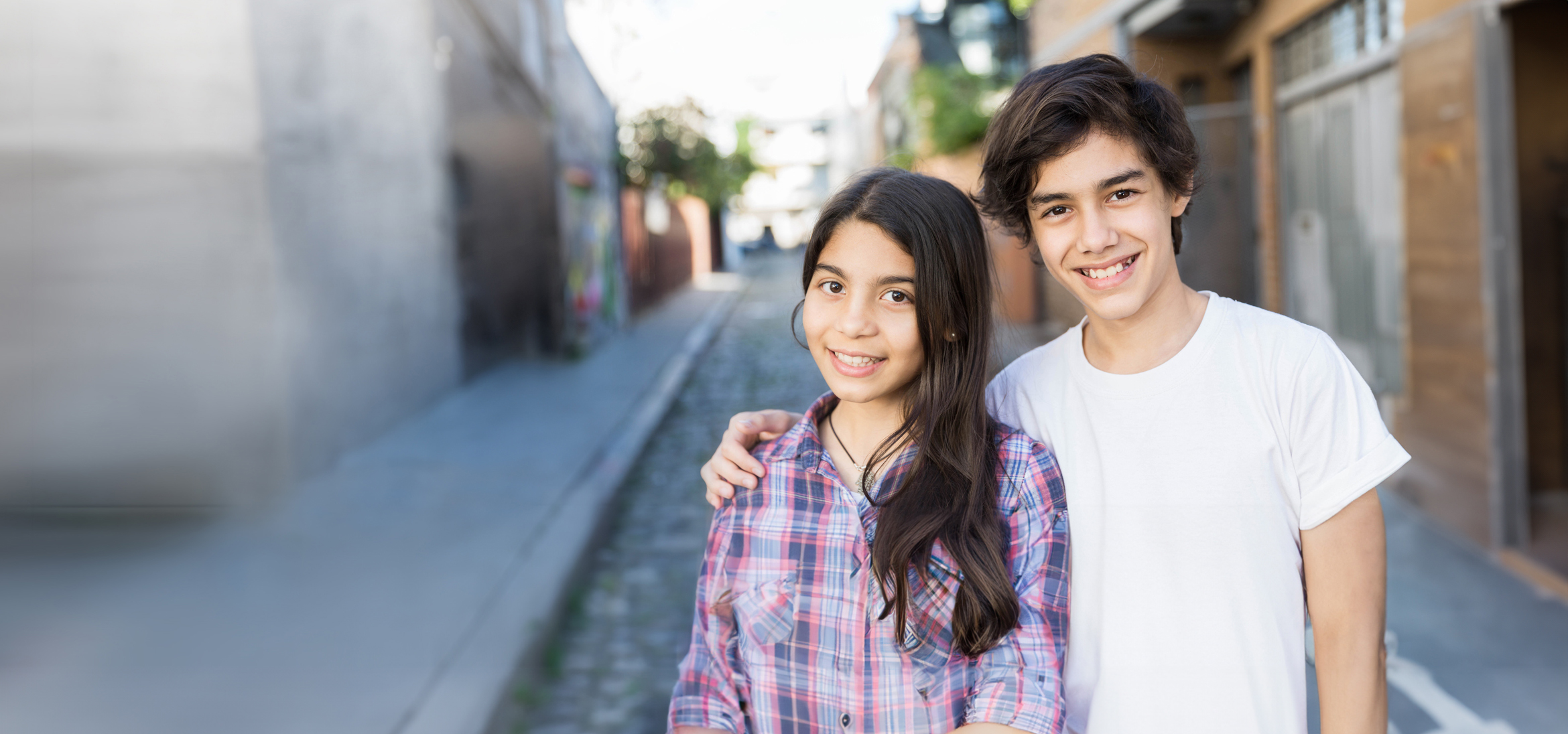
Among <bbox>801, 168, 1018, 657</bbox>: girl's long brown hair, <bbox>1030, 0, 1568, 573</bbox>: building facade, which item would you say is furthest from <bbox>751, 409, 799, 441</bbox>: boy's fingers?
<bbox>1030, 0, 1568, 573</bbox>: building facade

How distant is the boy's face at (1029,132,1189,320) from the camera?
1.50 metres

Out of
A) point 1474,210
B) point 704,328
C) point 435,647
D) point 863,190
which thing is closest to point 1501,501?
point 1474,210

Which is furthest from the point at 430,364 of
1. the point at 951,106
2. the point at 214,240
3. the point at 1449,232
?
the point at 1449,232

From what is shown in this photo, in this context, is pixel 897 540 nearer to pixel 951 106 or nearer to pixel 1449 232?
pixel 1449 232

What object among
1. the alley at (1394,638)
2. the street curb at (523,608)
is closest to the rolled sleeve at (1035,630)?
the alley at (1394,638)

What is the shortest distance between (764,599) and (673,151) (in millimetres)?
14483

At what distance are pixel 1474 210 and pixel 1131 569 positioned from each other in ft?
11.8

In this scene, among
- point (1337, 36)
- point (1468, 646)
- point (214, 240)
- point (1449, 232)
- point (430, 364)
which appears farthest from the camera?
point (430, 364)

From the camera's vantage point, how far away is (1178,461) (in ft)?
4.85

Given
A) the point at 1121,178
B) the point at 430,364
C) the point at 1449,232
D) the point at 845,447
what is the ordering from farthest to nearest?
the point at 430,364, the point at 1449,232, the point at 845,447, the point at 1121,178

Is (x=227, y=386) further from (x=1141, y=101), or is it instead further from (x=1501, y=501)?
(x=1501, y=501)

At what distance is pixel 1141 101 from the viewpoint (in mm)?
1536

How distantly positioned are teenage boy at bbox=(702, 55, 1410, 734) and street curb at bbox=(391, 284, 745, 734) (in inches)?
89.9

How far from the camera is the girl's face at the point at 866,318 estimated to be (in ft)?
5.23
